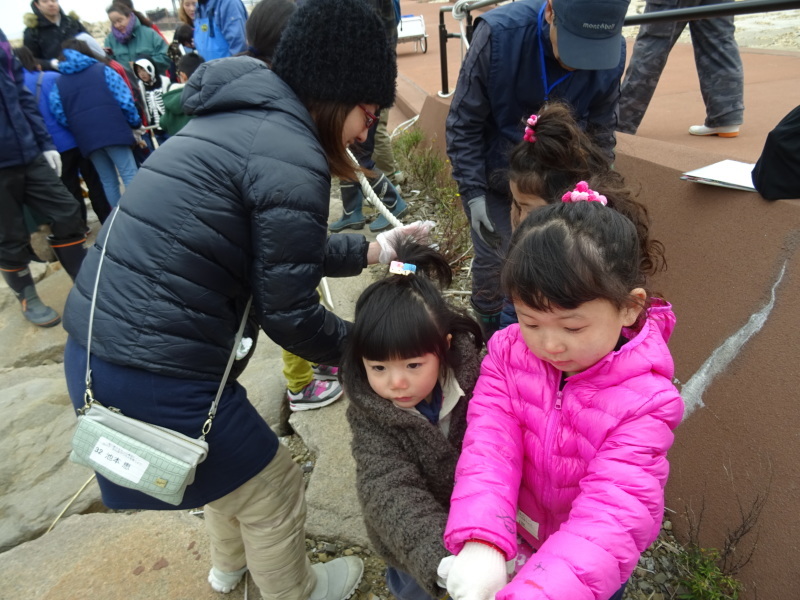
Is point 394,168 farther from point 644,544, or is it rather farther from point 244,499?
point 644,544

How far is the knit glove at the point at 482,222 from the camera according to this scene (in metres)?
2.20

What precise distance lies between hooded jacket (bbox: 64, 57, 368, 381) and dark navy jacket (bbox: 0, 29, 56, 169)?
2424 mm

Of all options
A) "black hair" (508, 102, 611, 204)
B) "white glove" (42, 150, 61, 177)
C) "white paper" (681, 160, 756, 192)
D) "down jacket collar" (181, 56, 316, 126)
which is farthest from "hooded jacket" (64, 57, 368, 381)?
"white glove" (42, 150, 61, 177)

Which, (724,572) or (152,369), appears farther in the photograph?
(724,572)

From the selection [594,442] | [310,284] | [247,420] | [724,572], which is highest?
[310,284]

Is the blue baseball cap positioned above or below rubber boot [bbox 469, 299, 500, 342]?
above

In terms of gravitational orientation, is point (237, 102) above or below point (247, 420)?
above

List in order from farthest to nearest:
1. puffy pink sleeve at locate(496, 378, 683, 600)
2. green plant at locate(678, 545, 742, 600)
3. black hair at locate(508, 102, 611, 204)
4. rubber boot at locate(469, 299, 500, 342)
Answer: rubber boot at locate(469, 299, 500, 342) < black hair at locate(508, 102, 611, 204) < green plant at locate(678, 545, 742, 600) < puffy pink sleeve at locate(496, 378, 683, 600)

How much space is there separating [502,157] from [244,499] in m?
1.58

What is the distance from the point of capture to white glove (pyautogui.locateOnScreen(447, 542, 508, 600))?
994 millimetres

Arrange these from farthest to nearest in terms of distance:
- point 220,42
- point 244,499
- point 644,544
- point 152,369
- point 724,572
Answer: point 220,42
point 724,572
point 244,499
point 152,369
point 644,544

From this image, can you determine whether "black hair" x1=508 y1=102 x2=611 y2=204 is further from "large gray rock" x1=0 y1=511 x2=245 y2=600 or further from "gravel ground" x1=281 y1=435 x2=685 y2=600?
"large gray rock" x1=0 y1=511 x2=245 y2=600

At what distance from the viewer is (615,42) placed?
1.79m

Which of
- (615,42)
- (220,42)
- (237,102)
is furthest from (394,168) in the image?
(237,102)
